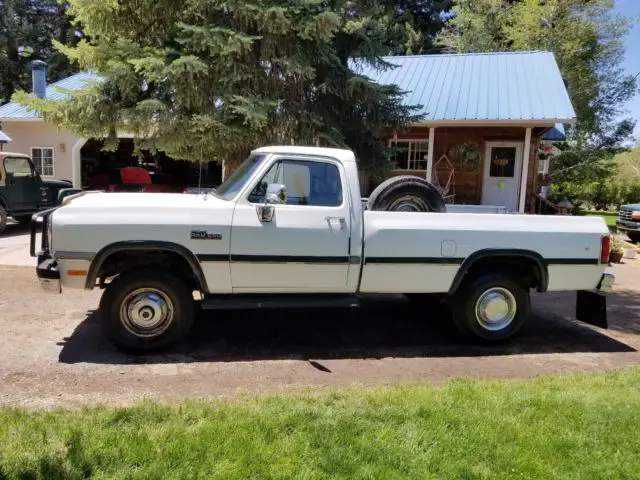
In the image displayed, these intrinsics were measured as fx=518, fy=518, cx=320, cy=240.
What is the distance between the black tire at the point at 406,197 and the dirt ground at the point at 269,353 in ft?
4.85

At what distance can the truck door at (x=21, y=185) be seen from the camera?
12.8 metres

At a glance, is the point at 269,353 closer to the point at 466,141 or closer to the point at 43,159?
the point at 466,141

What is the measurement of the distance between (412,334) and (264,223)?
91.7 inches

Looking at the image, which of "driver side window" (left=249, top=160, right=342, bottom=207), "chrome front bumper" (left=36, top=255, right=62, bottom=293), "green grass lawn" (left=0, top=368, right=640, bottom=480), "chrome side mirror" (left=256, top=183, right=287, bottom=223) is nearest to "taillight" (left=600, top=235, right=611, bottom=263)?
"green grass lawn" (left=0, top=368, right=640, bottom=480)

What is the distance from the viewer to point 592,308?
5.96 meters

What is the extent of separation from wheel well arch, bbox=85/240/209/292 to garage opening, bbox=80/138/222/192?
13.1 meters

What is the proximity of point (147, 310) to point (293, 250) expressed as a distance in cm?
153

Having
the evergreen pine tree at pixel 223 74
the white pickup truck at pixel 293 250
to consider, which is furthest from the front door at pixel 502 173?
the white pickup truck at pixel 293 250

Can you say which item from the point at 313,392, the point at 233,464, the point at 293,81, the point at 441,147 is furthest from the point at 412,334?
the point at 441,147

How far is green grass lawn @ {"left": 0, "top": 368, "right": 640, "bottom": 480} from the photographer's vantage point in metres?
3.03

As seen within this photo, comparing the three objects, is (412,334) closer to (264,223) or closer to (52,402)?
(264,223)

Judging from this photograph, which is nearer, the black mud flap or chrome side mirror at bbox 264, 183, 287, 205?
chrome side mirror at bbox 264, 183, 287, 205

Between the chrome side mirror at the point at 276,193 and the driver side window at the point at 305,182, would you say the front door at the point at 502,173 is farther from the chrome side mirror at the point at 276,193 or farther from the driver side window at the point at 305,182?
the chrome side mirror at the point at 276,193

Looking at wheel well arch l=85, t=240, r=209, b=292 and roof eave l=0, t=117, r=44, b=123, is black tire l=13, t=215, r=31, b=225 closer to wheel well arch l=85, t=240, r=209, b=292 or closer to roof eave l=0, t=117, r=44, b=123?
roof eave l=0, t=117, r=44, b=123
